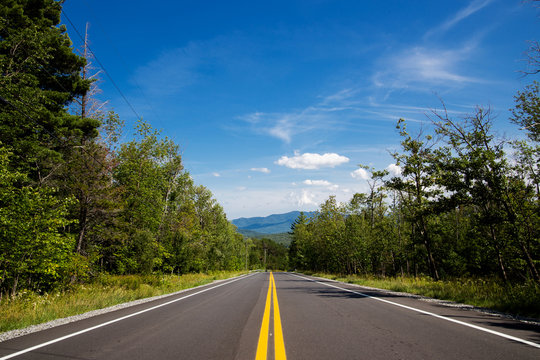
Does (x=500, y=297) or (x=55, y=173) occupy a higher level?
(x=55, y=173)

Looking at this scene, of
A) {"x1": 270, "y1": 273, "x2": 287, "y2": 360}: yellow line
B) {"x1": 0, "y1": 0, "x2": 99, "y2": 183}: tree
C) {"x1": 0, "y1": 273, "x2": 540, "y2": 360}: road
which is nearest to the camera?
{"x1": 270, "y1": 273, "x2": 287, "y2": 360}: yellow line

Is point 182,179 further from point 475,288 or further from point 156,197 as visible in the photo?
point 475,288

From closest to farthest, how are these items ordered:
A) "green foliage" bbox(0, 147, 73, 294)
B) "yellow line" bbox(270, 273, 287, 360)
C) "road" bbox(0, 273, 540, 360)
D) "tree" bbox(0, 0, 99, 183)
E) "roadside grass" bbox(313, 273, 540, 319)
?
1. "yellow line" bbox(270, 273, 287, 360)
2. "road" bbox(0, 273, 540, 360)
3. "roadside grass" bbox(313, 273, 540, 319)
4. "green foliage" bbox(0, 147, 73, 294)
5. "tree" bbox(0, 0, 99, 183)

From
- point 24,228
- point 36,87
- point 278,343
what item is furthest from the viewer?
point 36,87

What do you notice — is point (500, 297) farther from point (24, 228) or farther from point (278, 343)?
point (24, 228)

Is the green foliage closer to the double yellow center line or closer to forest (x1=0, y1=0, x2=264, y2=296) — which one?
forest (x1=0, y1=0, x2=264, y2=296)

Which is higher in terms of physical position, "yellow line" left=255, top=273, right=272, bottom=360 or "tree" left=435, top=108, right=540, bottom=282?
"tree" left=435, top=108, right=540, bottom=282

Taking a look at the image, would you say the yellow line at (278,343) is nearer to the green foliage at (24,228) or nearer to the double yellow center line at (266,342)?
the double yellow center line at (266,342)

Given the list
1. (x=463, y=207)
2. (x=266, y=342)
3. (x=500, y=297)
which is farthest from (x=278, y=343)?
(x=463, y=207)

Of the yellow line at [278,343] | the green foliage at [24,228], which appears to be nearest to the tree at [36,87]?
the green foliage at [24,228]

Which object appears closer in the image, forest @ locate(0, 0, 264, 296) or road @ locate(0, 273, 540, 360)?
road @ locate(0, 273, 540, 360)

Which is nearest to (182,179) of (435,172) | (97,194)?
(97,194)

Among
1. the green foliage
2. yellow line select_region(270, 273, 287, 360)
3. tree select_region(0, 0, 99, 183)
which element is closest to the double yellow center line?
yellow line select_region(270, 273, 287, 360)

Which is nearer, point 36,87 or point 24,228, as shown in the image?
point 24,228
